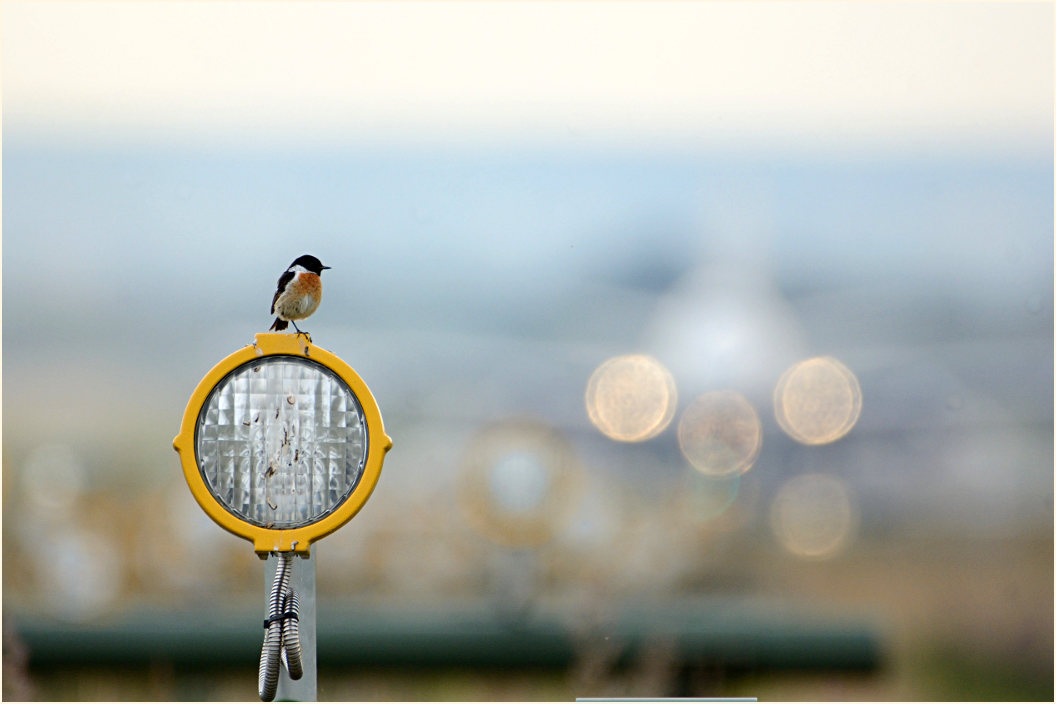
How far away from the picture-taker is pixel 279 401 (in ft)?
4.24

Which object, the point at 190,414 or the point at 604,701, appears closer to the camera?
the point at 190,414

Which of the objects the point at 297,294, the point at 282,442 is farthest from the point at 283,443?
the point at 297,294

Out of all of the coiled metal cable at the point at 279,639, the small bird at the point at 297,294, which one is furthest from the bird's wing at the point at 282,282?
the coiled metal cable at the point at 279,639

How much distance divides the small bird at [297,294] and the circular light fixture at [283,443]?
0.37ft

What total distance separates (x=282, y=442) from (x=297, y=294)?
0.75 feet

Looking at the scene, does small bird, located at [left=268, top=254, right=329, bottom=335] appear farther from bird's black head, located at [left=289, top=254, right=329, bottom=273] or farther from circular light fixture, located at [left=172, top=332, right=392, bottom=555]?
circular light fixture, located at [left=172, top=332, right=392, bottom=555]

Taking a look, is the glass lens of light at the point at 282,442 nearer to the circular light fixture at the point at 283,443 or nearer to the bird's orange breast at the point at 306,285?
the circular light fixture at the point at 283,443

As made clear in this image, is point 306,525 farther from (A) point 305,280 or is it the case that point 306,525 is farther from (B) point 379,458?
(A) point 305,280

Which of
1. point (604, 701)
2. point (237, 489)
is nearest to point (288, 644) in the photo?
point (237, 489)

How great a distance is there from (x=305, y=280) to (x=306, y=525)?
1.20 ft

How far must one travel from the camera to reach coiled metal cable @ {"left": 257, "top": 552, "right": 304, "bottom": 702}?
4.00 ft

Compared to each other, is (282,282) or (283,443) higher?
(282,282)

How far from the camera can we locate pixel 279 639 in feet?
4.02

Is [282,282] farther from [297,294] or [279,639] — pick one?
[279,639]
